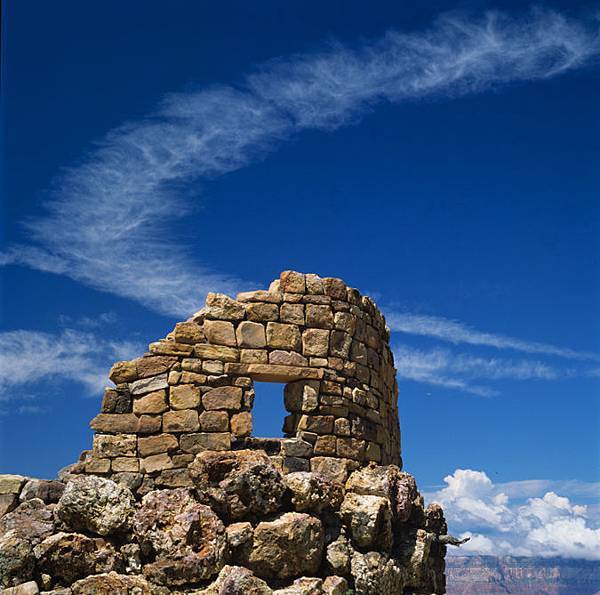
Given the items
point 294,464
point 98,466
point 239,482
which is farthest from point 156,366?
point 294,464

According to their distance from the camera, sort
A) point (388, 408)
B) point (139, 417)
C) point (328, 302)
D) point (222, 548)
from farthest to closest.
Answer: point (388, 408) < point (328, 302) < point (139, 417) < point (222, 548)

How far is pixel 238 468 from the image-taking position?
931 cm

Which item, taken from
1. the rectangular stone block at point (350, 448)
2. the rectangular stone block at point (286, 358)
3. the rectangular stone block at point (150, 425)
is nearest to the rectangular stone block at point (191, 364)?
the rectangular stone block at point (150, 425)

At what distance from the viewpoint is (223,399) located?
10172 mm

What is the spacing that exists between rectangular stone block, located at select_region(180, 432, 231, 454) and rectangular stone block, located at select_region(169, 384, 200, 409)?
1.24 ft

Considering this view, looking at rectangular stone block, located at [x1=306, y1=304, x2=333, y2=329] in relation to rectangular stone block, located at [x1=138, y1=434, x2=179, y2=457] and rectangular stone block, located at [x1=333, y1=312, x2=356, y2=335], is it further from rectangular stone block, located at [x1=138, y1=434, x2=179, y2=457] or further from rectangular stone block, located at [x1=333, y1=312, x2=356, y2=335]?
rectangular stone block, located at [x1=138, y1=434, x2=179, y2=457]

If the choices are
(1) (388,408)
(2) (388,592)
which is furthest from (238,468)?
(1) (388,408)

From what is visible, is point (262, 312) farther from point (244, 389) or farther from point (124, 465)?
point (124, 465)

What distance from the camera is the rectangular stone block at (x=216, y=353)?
10.3 meters

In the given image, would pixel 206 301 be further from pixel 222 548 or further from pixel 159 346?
pixel 222 548

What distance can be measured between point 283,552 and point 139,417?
256 cm

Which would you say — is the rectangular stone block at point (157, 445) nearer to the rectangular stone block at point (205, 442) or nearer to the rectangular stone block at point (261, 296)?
the rectangular stone block at point (205, 442)

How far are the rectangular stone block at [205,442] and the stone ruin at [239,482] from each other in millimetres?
17

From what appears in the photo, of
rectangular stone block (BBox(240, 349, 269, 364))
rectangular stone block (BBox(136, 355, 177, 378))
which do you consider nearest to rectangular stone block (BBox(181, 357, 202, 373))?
rectangular stone block (BBox(136, 355, 177, 378))
